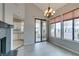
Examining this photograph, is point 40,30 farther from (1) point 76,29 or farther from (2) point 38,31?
(1) point 76,29

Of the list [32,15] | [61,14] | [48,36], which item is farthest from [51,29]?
[61,14]

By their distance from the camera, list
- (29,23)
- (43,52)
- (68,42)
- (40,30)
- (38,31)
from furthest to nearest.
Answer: (40,30) < (38,31) < (29,23) < (68,42) < (43,52)

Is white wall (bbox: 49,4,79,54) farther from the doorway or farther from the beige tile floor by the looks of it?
the doorway

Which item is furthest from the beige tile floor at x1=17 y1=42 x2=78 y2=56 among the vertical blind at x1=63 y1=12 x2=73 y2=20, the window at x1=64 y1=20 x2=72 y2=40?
the vertical blind at x1=63 y1=12 x2=73 y2=20

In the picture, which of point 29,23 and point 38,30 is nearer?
point 29,23

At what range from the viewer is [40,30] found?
1071cm

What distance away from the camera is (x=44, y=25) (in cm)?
1102

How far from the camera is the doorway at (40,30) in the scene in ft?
33.9

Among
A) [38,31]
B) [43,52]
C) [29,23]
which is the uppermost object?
[29,23]

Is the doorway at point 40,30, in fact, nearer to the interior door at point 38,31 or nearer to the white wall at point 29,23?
the interior door at point 38,31

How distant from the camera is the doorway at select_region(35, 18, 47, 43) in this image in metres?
10.3

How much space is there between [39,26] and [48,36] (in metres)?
1.14

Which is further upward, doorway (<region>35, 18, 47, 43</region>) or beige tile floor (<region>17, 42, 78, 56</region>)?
doorway (<region>35, 18, 47, 43</region>)

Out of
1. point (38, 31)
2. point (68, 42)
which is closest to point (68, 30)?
point (68, 42)
